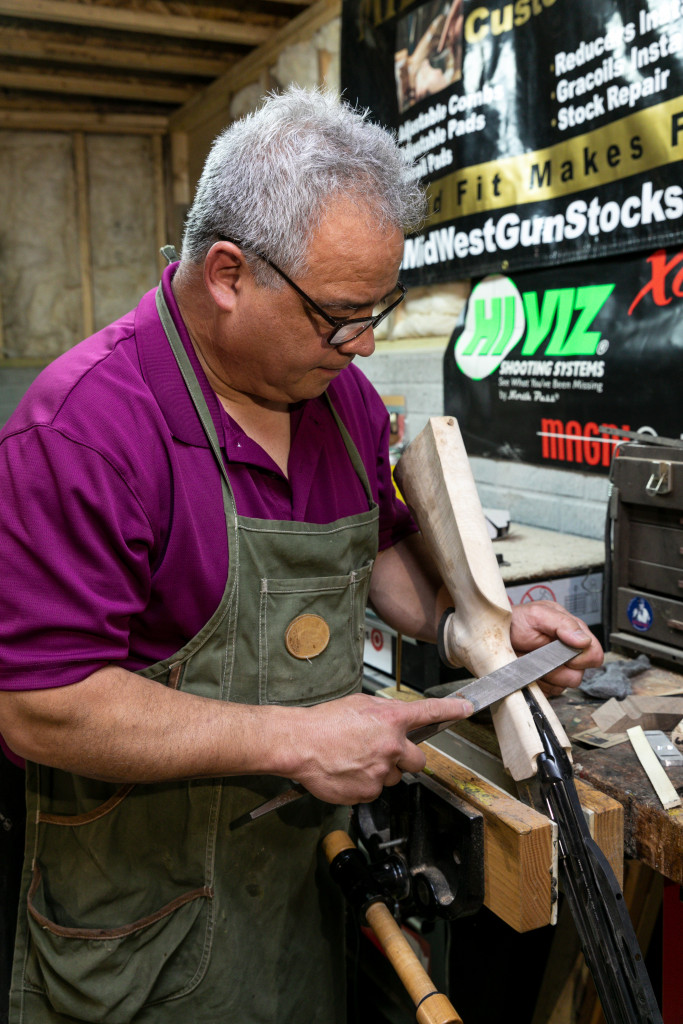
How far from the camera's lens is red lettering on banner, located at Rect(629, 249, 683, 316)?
85.2 inches

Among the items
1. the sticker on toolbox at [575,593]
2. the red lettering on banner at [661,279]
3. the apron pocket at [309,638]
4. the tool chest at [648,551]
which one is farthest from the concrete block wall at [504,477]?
the apron pocket at [309,638]

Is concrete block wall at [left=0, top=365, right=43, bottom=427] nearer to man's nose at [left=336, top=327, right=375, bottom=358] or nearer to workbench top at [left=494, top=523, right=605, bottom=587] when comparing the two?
workbench top at [left=494, top=523, right=605, bottom=587]

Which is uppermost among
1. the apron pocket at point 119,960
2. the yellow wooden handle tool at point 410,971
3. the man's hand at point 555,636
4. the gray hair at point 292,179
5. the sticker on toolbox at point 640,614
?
the gray hair at point 292,179

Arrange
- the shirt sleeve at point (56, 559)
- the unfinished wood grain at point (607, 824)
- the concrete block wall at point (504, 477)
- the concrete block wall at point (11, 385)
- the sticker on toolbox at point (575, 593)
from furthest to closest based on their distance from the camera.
Result: the concrete block wall at point (11, 385) < the concrete block wall at point (504, 477) < the sticker on toolbox at point (575, 593) < the unfinished wood grain at point (607, 824) < the shirt sleeve at point (56, 559)

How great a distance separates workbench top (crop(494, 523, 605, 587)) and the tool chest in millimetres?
329

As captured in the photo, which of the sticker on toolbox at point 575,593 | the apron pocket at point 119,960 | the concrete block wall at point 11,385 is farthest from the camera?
the concrete block wall at point 11,385

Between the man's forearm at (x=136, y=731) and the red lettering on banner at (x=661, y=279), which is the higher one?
the red lettering on banner at (x=661, y=279)

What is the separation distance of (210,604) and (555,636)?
54 centimetres

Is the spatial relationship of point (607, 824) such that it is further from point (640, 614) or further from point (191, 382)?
point (191, 382)

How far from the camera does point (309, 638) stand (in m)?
1.21

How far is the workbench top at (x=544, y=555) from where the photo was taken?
81.0 inches

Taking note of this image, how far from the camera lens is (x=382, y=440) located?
1.49 m

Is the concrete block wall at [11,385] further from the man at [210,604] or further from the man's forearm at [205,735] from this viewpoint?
the man's forearm at [205,735]

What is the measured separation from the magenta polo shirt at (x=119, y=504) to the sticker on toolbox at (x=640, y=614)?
2.47 feet
